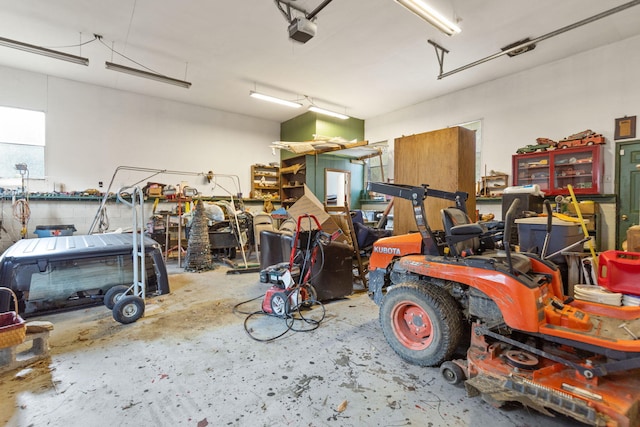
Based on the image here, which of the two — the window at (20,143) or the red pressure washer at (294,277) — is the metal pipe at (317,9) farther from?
the window at (20,143)

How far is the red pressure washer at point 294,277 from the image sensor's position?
2.98 metres

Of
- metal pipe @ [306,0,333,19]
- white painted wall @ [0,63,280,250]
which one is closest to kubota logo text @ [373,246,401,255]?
metal pipe @ [306,0,333,19]

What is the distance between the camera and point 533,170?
5.75m

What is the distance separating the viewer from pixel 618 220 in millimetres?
4953

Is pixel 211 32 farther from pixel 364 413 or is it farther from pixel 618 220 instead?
pixel 618 220

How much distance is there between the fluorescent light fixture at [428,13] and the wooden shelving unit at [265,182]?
21.4 ft

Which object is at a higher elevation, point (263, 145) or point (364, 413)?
point (263, 145)

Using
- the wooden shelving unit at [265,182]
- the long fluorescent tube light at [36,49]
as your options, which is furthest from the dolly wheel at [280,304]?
the wooden shelving unit at [265,182]

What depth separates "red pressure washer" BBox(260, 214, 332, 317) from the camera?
298cm


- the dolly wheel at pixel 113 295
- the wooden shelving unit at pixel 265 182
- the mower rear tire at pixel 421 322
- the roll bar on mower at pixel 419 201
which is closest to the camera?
the mower rear tire at pixel 421 322

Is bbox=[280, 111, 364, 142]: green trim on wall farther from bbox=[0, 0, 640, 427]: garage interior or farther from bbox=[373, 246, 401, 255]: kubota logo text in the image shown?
bbox=[373, 246, 401, 255]: kubota logo text

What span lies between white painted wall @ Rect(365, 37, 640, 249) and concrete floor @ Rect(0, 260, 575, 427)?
5505 millimetres

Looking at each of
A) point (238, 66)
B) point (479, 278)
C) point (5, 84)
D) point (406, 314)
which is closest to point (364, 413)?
point (406, 314)

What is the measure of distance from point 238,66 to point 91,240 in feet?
14.4
